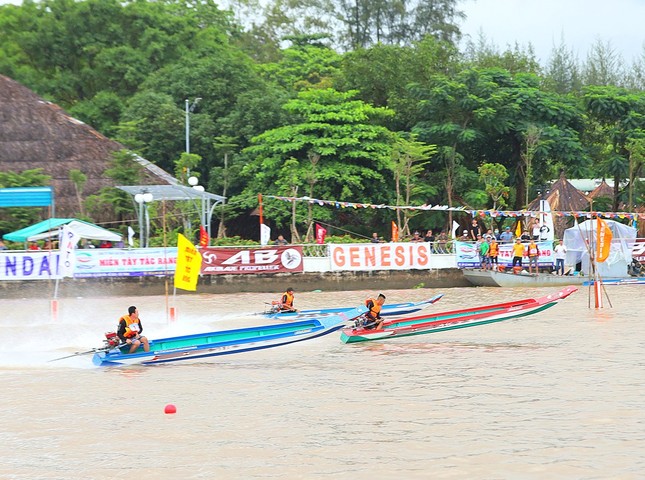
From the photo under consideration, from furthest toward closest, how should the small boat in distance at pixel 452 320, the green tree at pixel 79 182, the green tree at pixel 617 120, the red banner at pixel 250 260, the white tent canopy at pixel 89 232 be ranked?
1. the green tree at pixel 617 120
2. the green tree at pixel 79 182
3. the white tent canopy at pixel 89 232
4. the red banner at pixel 250 260
5. the small boat in distance at pixel 452 320

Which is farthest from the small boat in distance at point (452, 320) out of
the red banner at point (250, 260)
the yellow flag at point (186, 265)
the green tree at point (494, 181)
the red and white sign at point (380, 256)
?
the green tree at point (494, 181)

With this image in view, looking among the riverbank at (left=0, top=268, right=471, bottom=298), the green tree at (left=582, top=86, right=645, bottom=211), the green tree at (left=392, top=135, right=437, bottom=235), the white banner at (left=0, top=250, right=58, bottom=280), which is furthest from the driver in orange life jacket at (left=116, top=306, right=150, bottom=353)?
the green tree at (left=582, top=86, right=645, bottom=211)

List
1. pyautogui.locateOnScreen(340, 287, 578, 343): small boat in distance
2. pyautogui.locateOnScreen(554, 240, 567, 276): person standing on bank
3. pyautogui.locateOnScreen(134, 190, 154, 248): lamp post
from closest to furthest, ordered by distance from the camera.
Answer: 1. pyautogui.locateOnScreen(340, 287, 578, 343): small boat in distance
2. pyautogui.locateOnScreen(134, 190, 154, 248): lamp post
3. pyautogui.locateOnScreen(554, 240, 567, 276): person standing on bank

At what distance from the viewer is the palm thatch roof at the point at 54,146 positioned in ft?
142

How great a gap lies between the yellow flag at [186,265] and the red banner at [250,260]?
47.0 ft

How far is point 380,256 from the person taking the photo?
36094mm

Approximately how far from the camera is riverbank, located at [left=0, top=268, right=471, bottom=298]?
3422 cm

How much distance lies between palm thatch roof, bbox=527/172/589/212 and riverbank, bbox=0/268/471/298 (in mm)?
10166

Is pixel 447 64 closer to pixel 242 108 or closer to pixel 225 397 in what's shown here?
pixel 242 108

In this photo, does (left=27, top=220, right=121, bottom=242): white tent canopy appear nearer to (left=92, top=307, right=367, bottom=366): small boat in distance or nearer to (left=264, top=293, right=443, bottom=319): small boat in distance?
(left=264, top=293, right=443, bottom=319): small boat in distance

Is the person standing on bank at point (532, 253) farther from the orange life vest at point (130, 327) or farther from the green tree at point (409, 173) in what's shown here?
the orange life vest at point (130, 327)

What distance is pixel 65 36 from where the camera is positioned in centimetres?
5344

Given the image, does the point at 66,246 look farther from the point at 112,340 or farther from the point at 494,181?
the point at 494,181

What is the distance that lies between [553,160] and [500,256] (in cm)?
1222
